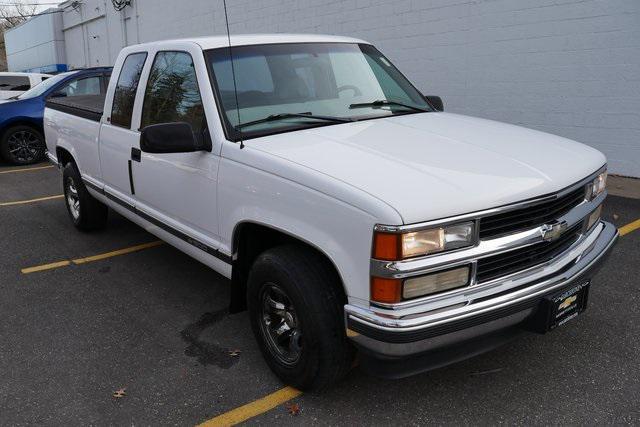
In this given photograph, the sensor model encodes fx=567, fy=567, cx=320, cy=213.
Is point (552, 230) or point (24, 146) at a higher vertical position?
point (552, 230)

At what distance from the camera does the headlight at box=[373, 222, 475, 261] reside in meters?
2.30

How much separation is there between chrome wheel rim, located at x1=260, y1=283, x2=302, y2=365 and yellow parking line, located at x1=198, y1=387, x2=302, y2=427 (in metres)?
0.17

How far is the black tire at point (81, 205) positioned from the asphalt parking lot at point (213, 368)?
3.48ft

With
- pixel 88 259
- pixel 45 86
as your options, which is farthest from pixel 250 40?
pixel 45 86

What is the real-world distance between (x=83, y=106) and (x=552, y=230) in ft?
15.1

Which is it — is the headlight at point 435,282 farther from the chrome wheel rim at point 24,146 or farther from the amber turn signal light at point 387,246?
the chrome wheel rim at point 24,146

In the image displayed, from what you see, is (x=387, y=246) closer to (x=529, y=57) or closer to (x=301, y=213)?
(x=301, y=213)

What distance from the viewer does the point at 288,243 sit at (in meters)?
3.01

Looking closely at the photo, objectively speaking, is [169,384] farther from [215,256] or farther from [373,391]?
[373,391]

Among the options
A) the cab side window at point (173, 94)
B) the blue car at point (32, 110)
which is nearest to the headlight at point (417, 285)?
the cab side window at point (173, 94)

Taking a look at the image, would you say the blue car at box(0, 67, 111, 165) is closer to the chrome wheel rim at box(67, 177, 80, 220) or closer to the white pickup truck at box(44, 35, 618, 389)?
the chrome wheel rim at box(67, 177, 80, 220)

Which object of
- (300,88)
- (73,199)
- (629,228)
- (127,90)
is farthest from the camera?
(73,199)

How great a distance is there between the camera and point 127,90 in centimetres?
446

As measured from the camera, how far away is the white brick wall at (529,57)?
7.14 m
